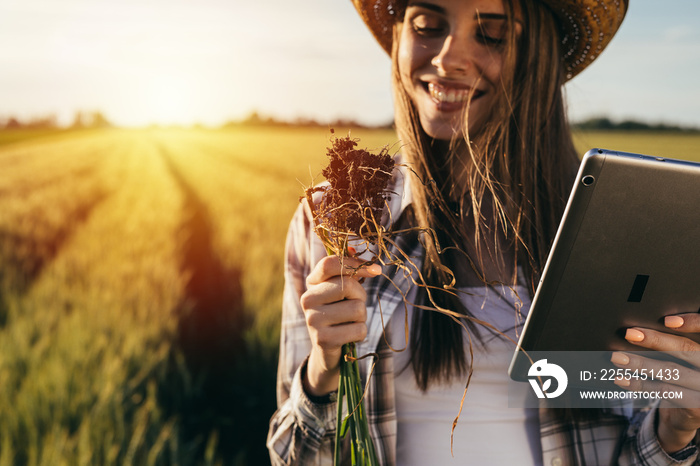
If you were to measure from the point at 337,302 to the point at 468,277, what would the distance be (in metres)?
0.56

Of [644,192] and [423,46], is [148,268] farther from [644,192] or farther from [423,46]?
[644,192]

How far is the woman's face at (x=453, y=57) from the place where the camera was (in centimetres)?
140

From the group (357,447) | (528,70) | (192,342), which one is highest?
(528,70)

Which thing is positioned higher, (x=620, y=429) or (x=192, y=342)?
(x=620, y=429)

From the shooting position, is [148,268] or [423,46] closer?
[423,46]

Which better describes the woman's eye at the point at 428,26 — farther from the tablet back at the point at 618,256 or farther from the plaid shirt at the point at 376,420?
the tablet back at the point at 618,256

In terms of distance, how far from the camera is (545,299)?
40.3 inches

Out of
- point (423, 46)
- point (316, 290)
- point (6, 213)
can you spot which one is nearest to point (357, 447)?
point (316, 290)

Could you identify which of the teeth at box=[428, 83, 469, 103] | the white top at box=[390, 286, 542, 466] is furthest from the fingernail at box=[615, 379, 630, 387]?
the teeth at box=[428, 83, 469, 103]

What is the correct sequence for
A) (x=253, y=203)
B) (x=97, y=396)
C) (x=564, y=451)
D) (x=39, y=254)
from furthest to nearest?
(x=253, y=203) → (x=39, y=254) → (x=97, y=396) → (x=564, y=451)

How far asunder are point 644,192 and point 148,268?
11.6ft

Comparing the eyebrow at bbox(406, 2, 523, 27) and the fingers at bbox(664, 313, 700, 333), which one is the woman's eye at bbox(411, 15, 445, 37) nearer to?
the eyebrow at bbox(406, 2, 523, 27)

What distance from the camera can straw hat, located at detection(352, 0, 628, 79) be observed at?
4.99 ft

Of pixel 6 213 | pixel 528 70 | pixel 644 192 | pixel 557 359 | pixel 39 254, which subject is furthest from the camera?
pixel 6 213
